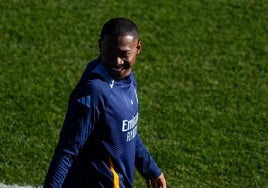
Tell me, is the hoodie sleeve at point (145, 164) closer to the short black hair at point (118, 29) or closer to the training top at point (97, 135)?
the training top at point (97, 135)

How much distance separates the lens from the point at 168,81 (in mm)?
9523

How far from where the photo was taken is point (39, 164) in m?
7.93

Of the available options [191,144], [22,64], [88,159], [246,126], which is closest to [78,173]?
[88,159]

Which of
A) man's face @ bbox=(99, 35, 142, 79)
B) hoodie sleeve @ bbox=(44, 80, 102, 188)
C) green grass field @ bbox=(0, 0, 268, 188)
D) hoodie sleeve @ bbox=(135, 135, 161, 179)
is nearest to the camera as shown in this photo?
hoodie sleeve @ bbox=(44, 80, 102, 188)

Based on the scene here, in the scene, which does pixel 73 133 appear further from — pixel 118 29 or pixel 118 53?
pixel 118 29

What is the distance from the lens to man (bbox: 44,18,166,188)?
191 inches

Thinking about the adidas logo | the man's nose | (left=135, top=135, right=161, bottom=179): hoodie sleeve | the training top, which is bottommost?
(left=135, top=135, right=161, bottom=179): hoodie sleeve

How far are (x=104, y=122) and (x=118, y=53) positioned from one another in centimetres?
41

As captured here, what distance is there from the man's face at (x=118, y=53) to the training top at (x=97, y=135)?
0.20ft

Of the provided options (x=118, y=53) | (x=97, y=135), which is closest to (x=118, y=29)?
(x=118, y=53)

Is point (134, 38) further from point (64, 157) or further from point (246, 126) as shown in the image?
point (246, 126)

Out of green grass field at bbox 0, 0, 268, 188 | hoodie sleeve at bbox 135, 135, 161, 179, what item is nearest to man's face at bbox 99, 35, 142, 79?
hoodie sleeve at bbox 135, 135, 161, 179

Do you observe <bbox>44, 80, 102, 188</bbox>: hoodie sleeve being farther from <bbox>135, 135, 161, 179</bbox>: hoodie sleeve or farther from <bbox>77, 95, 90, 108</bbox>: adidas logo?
<bbox>135, 135, 161, 179</bbox>: hoodie sleeve

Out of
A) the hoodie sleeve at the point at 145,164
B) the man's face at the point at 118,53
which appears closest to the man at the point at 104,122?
the man's face at the point at 118,53
